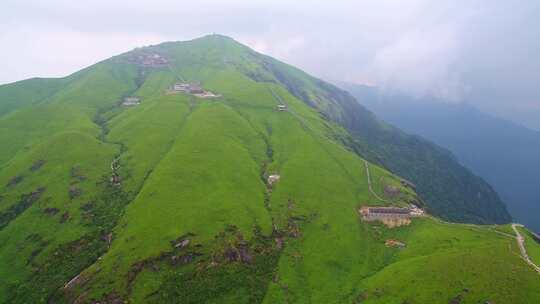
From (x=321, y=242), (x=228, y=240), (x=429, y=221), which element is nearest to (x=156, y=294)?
(x=228, y=240)

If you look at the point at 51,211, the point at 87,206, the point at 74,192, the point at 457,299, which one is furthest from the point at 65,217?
the point at 457,299

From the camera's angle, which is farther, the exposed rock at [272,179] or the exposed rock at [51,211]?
the exposed rock at [272,179]

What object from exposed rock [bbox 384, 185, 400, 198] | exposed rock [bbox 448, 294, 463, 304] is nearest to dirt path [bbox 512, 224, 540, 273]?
exposed rock [bbox 448, 294, 463, 304]

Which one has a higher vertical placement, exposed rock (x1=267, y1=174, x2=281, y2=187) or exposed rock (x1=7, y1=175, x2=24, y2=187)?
exposed rock (x1=7, y1=175, x2=24, y2=187)

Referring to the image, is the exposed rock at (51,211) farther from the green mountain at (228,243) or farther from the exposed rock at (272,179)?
the exposed rock at (272,179)

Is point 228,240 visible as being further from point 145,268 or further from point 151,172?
point 151,172

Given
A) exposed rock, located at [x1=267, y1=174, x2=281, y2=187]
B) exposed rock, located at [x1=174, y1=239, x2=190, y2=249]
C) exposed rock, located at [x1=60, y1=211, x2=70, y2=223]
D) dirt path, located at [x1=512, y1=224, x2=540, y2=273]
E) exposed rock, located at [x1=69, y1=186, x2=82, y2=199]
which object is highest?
exposed rock, located at [x1=69, y1=186, x2=82, y2=199]

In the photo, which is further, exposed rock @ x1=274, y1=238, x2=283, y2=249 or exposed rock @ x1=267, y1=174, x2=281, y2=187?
exposed rock @ x1=267, y1=174, x2=281, y2=187

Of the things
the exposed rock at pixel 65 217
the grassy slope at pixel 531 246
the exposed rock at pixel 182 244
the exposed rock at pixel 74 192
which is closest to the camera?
the grassy slope at pixel 531 246

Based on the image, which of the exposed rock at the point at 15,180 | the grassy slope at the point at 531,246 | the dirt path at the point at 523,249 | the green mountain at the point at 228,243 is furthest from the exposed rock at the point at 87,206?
the grassy slope at the point at 531,246

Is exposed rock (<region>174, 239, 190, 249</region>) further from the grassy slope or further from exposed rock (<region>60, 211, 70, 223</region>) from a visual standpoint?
the grassy slope

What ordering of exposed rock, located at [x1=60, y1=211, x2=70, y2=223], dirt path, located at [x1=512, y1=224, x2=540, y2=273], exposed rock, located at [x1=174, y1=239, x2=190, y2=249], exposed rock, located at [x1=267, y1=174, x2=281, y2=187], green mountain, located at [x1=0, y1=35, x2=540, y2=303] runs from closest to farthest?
1. dirt path, located at [x1=512, y1=224, x2=540, y2=273]
2. green mountain, located at [x1=0, y1=35, x2=540, y2=303]
3. exposed rock, located at [x1=174, y1=239, x2=190, y2=249]
4. exposed rock, located at [x1=60, y1=211, x2=70, y2=223]
5. exposed rock, located at [x1=267, y1=174, x2=281, y2=187]
